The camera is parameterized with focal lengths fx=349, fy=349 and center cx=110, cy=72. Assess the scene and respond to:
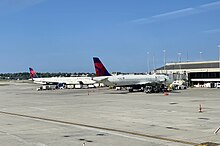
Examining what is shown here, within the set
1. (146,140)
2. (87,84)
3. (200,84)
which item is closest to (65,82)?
(87,84)

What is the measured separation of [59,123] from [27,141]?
743 centimetres

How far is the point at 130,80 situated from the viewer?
8225 cm

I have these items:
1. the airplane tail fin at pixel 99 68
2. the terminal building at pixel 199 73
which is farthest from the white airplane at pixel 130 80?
the terminal building at pixel 199 73

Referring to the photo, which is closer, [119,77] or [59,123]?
[59,123]

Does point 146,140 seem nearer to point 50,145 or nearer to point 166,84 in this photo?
point 50,145

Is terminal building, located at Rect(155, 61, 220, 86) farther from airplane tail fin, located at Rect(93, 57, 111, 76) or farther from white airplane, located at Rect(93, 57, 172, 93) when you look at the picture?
airplane tail fin, located at Rect(93, 57, 111, 76)

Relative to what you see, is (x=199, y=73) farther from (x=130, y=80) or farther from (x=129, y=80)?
(x=129, y=80)

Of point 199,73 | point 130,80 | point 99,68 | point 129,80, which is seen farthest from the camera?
point 199,73

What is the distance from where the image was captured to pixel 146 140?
17516 mm

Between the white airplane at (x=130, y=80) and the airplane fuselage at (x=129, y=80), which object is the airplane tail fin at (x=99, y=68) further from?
the airplane fuselage at (x=129, y=80)

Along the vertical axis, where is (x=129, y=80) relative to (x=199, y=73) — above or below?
Result: below

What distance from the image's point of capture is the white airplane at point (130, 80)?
78306 mm

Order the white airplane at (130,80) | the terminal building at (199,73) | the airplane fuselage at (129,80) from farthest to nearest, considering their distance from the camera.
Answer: the terminal building at (199,73) < the airplane fuselage at (129,80) < the white airplane at (130,80)

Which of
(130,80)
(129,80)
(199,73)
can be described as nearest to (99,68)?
(129,80)
